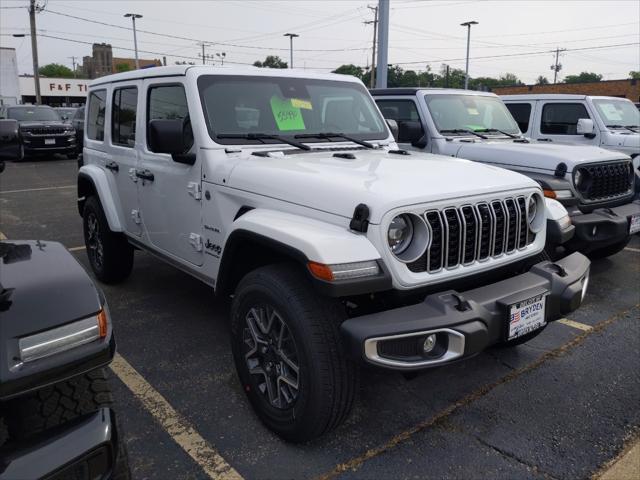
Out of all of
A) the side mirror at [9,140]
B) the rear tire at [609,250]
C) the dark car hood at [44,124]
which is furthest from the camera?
the dark car hood at [44,124]

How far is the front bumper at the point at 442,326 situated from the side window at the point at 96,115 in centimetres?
371

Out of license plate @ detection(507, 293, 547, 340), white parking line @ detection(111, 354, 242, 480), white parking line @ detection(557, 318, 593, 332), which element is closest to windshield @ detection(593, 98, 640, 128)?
white parking line @ detection(557, 318, 593, 332)

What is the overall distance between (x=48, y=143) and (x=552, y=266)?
56.7ft

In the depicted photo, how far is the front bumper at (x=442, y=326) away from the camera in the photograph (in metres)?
2.28

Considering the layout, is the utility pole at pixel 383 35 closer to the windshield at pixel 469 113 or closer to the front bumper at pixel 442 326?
the windshield at pixel 469 113

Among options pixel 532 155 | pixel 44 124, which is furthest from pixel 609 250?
pixel 44 124

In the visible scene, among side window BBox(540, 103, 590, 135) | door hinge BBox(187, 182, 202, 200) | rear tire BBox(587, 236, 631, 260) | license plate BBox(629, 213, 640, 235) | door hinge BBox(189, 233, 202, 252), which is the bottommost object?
rear tire BBox(587, 236, 631, 260)

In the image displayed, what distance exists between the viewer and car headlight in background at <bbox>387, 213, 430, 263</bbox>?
254 centimetres

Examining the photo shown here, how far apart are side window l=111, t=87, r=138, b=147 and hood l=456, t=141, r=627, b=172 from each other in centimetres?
365

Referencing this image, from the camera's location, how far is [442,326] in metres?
2.33

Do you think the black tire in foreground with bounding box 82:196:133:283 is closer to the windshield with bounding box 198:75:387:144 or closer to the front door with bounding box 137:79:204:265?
the front door with bounding box 137:79:204:265

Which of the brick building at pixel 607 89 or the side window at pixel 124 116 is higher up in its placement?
the brick building at pixel 607 89

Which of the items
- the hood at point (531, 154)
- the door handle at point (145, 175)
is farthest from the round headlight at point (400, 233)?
the hood at point (531, 154)

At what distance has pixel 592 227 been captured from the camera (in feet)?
16.7
